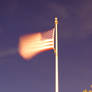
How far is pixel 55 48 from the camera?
86.8 feet

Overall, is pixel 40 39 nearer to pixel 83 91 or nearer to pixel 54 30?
pixel 54 30

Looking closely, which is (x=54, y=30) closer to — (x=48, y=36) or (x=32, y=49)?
(x=48, y=36)

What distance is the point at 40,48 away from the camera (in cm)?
2656

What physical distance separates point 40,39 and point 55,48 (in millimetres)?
1823

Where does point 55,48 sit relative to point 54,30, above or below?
below

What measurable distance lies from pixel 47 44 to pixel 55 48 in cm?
91

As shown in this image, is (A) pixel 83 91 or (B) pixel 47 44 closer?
(B) pixel 47 44

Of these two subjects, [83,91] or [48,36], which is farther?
[83,91]

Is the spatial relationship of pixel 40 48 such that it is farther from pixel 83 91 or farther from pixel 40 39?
pixel 83 91

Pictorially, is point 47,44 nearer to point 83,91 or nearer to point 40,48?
point 40,48

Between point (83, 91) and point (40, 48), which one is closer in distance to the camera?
point (40, 48)

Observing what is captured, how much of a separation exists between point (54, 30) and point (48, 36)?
0.82 meters

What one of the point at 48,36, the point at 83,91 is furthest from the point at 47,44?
the point at 83,91

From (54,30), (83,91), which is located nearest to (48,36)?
(54,30)
